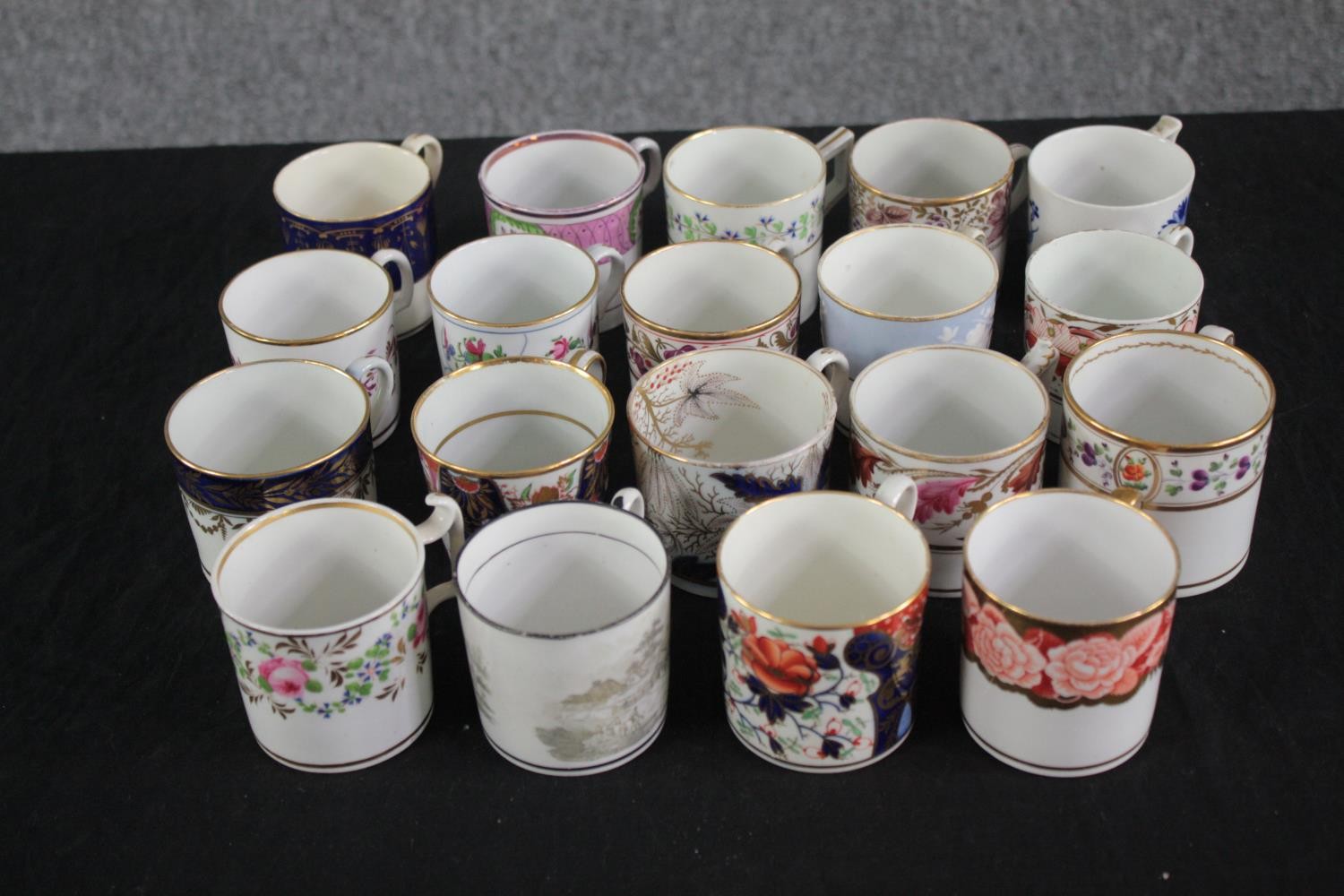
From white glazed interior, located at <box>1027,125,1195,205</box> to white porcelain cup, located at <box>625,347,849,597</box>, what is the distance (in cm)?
32

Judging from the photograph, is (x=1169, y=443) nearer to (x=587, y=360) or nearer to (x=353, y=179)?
(x=587, y=360)

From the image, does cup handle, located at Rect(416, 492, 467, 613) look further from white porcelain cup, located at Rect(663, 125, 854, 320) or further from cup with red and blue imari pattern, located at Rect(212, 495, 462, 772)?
white porcelain cup, located at Rect(663, 125, 854, 320)

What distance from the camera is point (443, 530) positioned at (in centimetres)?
90

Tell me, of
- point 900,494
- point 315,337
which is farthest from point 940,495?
point 315,337

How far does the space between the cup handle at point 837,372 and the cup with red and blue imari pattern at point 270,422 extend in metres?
0.28

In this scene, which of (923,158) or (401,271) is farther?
(923,158)

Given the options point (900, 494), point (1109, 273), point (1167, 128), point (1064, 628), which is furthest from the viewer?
point (1167, 128)

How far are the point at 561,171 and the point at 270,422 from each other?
0.37m

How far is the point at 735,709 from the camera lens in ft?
2.83

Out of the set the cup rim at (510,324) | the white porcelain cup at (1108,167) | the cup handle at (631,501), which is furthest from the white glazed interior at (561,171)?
the cup handle at (631,501)

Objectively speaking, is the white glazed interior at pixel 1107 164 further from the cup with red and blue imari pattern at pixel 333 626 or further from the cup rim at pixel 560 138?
the cup with red and blue imari pattern at pixel 333 626

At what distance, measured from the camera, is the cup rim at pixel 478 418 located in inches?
36.4

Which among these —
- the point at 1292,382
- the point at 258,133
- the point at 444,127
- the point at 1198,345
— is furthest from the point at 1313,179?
the point at 258,133

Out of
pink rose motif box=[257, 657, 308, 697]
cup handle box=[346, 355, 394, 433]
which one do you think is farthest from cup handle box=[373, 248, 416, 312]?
pink rose motif box=[257, 657, 308, 697]
